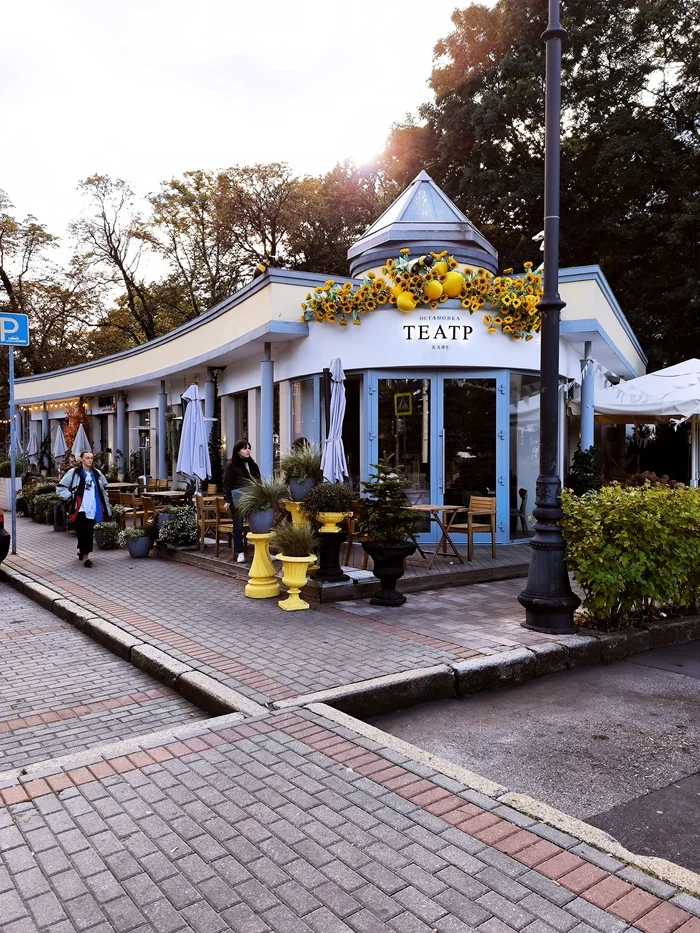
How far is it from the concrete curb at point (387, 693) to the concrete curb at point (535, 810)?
0.96 ft

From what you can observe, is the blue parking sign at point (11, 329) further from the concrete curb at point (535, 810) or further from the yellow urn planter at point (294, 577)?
the concrete curb at point (535, 810)

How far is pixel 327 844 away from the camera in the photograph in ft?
9.57

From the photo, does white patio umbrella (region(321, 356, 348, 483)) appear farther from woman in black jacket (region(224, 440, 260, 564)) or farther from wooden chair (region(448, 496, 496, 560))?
wooden chair (region(448, 496, 496, 560))

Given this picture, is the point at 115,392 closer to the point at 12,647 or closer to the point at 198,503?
the point at 198,503

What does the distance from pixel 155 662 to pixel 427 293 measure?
7.83 m

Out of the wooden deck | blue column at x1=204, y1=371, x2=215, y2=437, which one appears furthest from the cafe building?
blue column at x1=204, y1=371, x2=215, y2=437

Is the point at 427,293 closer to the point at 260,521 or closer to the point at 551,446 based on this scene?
the point at 260,521

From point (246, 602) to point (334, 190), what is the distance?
96.6 feet

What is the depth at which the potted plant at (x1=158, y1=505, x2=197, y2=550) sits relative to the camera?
11.4 m

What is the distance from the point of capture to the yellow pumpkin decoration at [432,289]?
11328mm

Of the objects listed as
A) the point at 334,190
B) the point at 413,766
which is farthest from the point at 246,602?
the point at 334,190

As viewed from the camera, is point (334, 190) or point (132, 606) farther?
point (334, 190)

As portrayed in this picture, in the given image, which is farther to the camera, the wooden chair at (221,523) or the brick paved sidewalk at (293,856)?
the wooden chair at (221,523)

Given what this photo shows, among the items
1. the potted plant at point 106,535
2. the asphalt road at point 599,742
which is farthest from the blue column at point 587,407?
the potted plant at point 106,535
